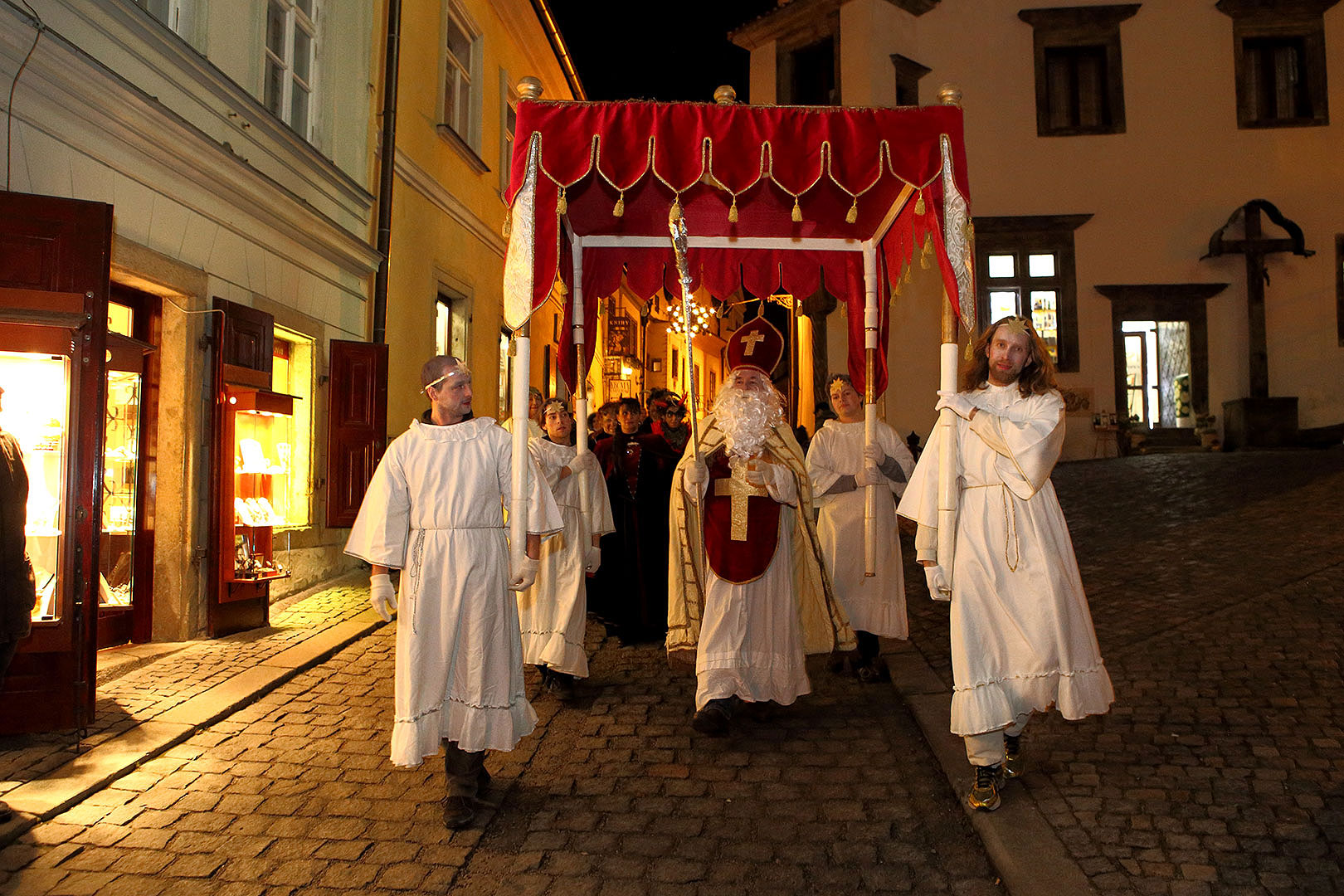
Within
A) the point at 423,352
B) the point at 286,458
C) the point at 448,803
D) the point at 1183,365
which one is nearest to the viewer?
the point at 448,803

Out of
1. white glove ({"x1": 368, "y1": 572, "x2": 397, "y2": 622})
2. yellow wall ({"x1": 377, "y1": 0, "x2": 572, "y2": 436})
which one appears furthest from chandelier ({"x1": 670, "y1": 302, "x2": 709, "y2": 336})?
yellow wall ({"x1": 377, "y1": 0, "x2": 572, "y2": 436})

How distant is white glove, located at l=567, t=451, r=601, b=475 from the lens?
635cm

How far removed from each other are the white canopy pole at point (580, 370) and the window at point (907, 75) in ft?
44.8

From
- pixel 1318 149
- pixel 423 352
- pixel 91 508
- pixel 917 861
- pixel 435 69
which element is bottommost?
pixel 917 861

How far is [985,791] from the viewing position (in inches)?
153

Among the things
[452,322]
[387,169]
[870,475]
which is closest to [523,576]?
[870,475]

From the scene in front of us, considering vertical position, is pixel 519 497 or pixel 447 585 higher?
pixel 519 497

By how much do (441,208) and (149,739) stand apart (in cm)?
932

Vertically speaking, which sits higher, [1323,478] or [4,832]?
[1323,478]

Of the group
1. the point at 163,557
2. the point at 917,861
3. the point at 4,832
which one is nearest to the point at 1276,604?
the point at 917,861

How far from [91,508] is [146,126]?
10.2ft

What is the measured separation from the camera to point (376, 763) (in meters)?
4.70

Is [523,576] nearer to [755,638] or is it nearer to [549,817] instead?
[549,817]

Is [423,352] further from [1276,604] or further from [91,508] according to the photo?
[1276,604]
